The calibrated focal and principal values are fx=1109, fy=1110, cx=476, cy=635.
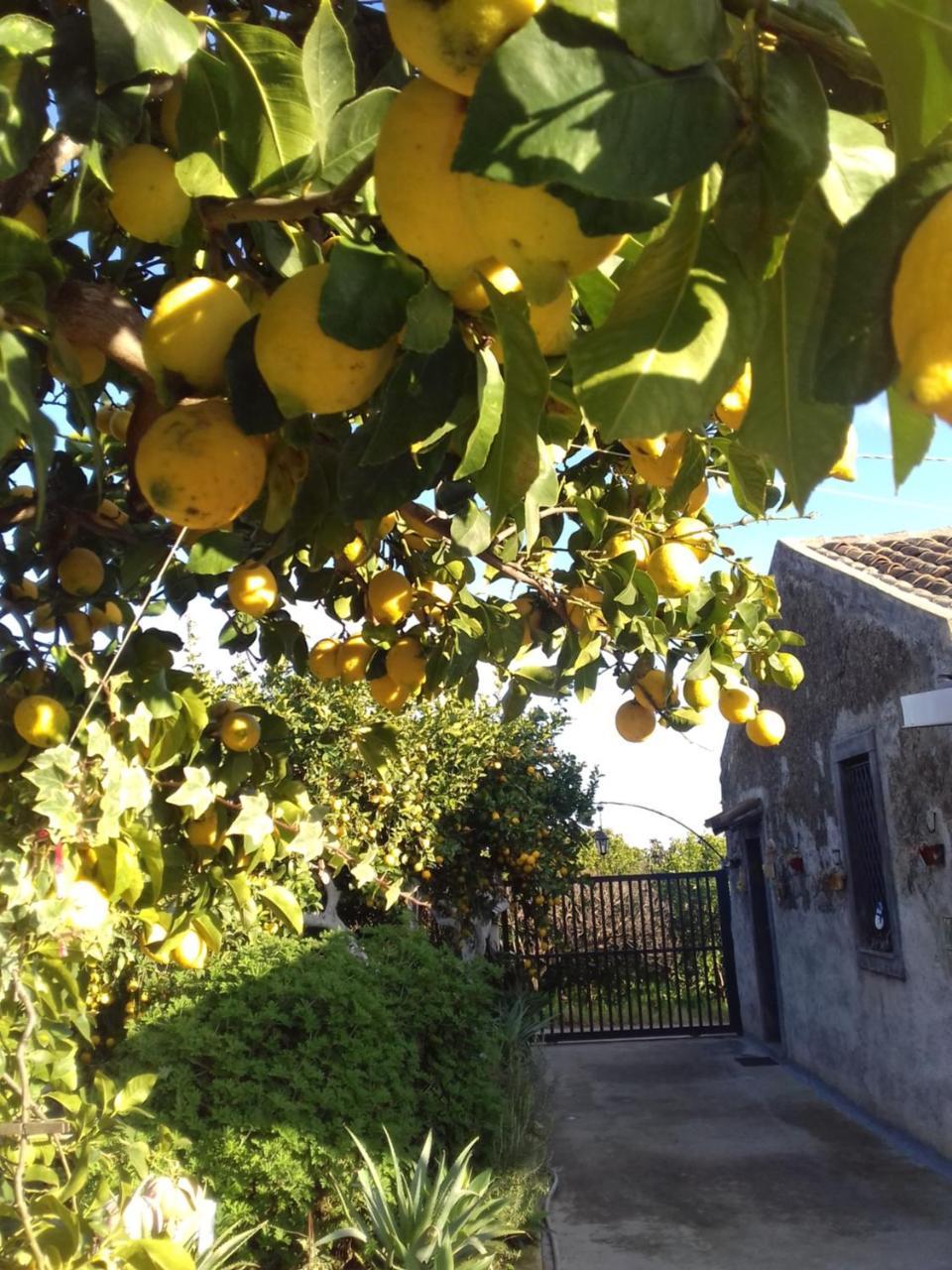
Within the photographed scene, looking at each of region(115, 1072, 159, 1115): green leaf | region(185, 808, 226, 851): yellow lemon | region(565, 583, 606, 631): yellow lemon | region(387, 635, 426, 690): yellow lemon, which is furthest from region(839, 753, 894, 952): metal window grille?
region(185, 808, 226, 851): yellow lemon

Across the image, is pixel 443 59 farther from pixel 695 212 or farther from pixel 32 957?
pixel 32 957

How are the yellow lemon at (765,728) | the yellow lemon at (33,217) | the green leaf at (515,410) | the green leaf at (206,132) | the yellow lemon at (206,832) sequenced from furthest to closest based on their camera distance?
the yellow lemon at (765,728)
the yellow lemon at (206,832)
the yellow lemon at (33,217)
the green leaf at (206,132)
the green leaf at (515,410)

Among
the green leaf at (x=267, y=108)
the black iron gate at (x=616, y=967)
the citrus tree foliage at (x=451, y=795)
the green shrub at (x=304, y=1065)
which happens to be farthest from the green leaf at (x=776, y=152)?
the black iron gate at (x=616, y=967)

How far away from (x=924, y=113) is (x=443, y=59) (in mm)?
252

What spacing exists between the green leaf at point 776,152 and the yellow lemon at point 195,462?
1.59 ft

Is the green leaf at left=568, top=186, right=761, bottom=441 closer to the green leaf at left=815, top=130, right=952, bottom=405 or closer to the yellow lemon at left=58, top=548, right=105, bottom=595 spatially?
the green leaf at left=815, top=130, right=952, bottom=405

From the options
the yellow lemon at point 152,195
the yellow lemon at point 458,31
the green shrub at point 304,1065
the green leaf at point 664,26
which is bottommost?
the green shrub at point 304,1065

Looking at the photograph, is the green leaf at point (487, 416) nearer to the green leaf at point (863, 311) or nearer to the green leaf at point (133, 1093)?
the green leaf at point (863, 311)

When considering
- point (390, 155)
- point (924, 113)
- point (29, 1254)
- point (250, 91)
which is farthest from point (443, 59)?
point (29, 1254)

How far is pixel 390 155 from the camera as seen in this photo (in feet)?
2.16

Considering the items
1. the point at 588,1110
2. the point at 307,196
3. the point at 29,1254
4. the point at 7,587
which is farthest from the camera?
the point at 588,1110

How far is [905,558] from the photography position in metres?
8.97

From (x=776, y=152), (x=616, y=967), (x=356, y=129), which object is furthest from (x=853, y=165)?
(x=616, y=967)

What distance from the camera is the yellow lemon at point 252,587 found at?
1880 mm
